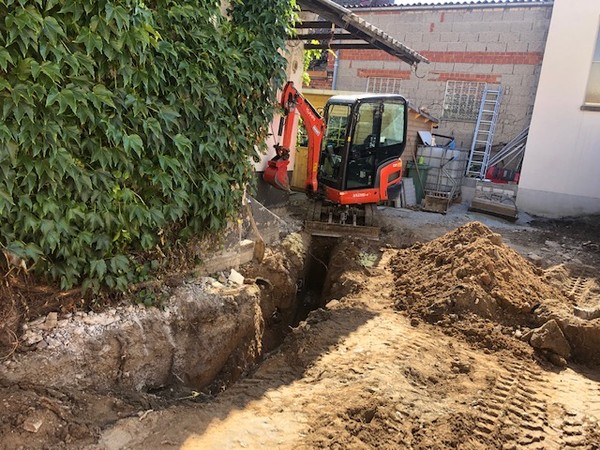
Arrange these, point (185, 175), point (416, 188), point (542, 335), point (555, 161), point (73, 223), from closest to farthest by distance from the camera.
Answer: point (73, 223) → point (185, 175) → point (542, 335) → point (555, 161) → point (416, 188)

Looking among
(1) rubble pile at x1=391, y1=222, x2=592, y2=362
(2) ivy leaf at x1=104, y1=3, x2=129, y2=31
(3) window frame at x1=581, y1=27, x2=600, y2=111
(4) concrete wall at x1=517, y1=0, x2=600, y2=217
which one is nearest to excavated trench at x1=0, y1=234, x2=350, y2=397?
(1) rubble pile at x1=391, y1=222, x2=592, y2=362

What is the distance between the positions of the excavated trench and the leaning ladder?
34.5 ft

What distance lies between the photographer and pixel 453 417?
3.40 meters

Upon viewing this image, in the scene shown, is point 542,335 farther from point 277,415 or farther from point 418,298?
point 277,415

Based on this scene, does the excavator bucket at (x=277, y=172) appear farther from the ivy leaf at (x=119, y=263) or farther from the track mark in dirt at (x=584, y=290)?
the track mark in dirt at (x=584, y=290)

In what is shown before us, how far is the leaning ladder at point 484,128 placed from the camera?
556 inches

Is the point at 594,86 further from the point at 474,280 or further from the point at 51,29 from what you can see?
the point at 51,29

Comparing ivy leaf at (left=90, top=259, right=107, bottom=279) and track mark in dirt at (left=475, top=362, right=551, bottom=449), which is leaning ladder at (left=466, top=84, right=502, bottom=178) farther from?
ivy leaf at (left=90, top=259, right=107, bottom=279)

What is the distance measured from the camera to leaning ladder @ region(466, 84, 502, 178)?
46.3 ft

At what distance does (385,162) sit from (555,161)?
18.1 feet

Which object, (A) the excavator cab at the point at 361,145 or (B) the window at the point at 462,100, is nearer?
(A) the excavator cab at the point at 361,145

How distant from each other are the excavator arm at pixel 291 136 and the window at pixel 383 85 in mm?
9156

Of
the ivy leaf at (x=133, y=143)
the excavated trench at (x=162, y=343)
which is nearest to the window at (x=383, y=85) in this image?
the excavated trench at (x=162, y=343)

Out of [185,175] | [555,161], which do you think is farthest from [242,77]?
[555,161]
